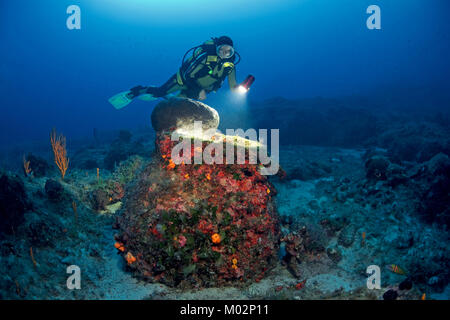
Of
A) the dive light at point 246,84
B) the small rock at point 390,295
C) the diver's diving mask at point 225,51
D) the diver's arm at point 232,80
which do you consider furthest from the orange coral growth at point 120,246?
the diver's diving mask at point 225,51

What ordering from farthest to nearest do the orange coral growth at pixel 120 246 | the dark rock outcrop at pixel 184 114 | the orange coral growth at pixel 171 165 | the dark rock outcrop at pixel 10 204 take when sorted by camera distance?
the dark rock outcrop at pixel 184 114 < the dark rock outcrop at pixel 10 204 < the orange coral growth at pixel 171 165 < the orange coral growth at pixel 120 246

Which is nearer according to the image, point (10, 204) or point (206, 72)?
point (10, 204)

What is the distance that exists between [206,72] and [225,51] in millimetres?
921

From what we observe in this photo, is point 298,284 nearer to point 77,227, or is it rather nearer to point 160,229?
point 160,229

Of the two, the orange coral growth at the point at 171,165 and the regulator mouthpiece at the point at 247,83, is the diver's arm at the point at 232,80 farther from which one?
the orange coral growth at the point at 171,165

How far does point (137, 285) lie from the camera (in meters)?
3.65

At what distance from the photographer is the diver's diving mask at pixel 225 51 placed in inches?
280

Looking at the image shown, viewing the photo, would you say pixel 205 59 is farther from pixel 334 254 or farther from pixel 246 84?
pixel 334 254

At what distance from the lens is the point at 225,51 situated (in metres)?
7.15

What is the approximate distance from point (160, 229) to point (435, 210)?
6355mm

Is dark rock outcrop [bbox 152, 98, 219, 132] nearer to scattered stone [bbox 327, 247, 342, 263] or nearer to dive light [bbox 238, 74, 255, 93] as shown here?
dive light [bbox 238, 74, 255, 93]

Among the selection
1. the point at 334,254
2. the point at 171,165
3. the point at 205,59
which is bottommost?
the point at 334,254

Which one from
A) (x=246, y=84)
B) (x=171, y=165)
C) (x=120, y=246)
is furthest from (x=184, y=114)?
(x=120, y=246)
